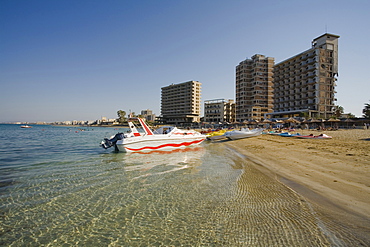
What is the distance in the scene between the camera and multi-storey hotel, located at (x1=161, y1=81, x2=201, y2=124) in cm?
11488

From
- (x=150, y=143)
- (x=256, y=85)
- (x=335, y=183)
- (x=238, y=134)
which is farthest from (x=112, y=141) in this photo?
(x=256, y=85)

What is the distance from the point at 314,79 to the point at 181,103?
72.0 metres

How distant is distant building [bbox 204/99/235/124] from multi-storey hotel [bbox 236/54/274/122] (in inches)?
243

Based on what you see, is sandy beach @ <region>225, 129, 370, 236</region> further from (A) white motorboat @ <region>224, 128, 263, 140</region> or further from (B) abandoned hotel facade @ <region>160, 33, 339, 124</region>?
(B) abandoned hotel facade @ <region>160, 33, 339, 124</region>

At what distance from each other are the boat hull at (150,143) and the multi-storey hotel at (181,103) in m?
93.3

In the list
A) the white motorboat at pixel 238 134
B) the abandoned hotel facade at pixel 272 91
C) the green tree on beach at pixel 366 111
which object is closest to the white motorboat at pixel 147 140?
the white motorboat at pixel 238 134

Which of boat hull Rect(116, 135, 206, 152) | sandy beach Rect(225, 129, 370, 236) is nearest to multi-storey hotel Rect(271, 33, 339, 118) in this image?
boat hull Rect(116, 135, 206, 152)

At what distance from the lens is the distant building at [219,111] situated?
9926 centimetres

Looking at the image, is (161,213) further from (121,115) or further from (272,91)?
(121,115)

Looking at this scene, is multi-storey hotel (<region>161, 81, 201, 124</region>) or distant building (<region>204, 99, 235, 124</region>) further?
multi-storey hotel (<region>161, 81, 201, 124</region>)

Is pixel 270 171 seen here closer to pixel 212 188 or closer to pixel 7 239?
pixel 212 188

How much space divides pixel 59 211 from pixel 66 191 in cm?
166

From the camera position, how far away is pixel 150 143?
16.2m

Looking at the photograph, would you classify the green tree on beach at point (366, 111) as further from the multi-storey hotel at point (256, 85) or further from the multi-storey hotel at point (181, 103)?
the multi-storey hotel at point (181, 103)
